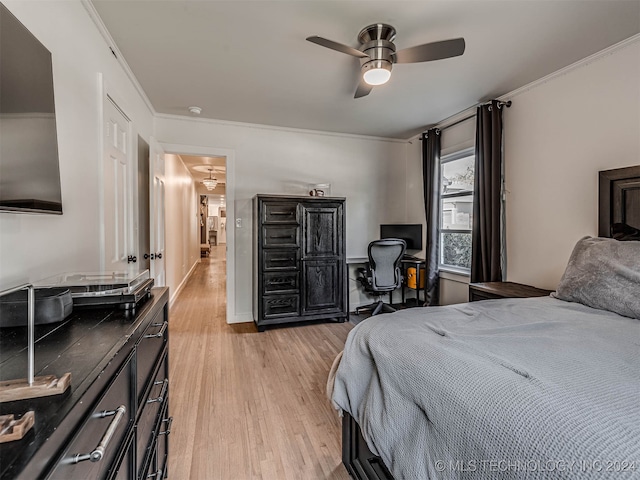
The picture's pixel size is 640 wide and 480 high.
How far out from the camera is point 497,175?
10.2 feet

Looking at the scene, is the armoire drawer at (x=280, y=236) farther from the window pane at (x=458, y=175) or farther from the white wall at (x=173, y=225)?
the window pane at (x=458, y=175)

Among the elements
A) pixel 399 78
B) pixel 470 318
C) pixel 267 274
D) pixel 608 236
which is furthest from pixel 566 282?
pixel 267 274

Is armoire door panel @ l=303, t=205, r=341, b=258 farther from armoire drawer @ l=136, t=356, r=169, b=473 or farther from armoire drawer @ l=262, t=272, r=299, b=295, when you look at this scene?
armoire drawer @ l=136, t=356, r=169, b=473

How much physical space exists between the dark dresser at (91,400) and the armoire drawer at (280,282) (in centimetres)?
243

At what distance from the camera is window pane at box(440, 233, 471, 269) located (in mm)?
3840

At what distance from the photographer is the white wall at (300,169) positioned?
12.8 ft

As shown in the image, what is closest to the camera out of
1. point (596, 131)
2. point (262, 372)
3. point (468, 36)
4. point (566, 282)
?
point (566, 282)

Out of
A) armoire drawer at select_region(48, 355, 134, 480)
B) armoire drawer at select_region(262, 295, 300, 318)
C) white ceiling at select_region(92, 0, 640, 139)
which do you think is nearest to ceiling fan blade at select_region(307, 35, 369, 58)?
white ceiling at select_region(92, 0, 640, 139)

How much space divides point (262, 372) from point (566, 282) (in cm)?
233

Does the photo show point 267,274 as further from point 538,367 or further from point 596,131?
point 596,131

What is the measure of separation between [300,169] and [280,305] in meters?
1.87

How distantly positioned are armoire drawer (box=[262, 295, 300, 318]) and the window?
2073 millimetres

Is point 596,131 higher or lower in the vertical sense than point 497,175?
higher

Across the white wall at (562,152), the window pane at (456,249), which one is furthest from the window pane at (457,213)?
the white wall at (562,152)
